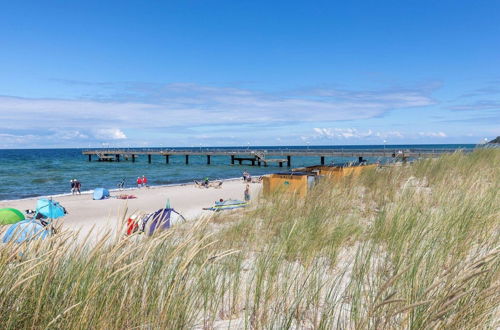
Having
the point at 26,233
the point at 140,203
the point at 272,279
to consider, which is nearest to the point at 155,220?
the point at 26,233

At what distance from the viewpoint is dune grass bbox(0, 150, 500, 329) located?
1.77m

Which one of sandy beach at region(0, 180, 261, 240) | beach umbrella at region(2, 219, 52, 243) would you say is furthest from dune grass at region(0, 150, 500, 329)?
sandy beach at region(0, 180, 261, 240)

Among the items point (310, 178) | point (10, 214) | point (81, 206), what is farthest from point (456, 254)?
point (81, 206)

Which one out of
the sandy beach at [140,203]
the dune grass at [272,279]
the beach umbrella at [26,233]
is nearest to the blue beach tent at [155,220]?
the dune grass at [272,279]

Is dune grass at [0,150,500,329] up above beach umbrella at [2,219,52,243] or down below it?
below

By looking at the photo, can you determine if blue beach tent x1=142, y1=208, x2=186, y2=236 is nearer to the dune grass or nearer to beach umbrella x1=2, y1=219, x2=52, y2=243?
the dune grass

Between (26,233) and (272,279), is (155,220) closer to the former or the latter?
(26,233)

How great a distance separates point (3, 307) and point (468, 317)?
2.36 m

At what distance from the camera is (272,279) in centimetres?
257

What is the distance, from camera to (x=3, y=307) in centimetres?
177

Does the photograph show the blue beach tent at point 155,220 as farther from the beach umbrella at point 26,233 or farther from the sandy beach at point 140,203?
the sandy beach at point 140,203

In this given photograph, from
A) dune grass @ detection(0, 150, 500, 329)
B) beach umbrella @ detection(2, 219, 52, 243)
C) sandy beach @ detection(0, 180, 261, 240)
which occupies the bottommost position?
sandy beach @ detection(0, 180, 261, 240)

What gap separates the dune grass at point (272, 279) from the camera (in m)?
1.77

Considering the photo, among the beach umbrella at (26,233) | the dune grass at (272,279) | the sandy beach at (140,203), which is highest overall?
the beach umbrella at (26,233)
